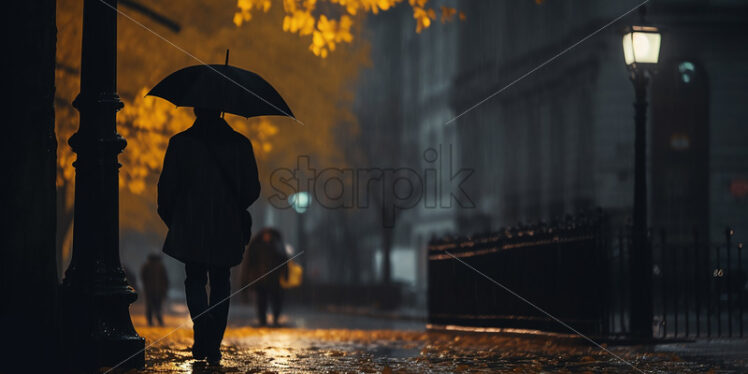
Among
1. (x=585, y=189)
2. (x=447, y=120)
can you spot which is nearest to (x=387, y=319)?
(x=585, y=189)

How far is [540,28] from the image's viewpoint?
4019 centimetres

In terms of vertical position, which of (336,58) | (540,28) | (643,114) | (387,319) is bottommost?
(387,319)

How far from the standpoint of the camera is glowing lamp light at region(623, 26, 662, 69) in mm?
14844

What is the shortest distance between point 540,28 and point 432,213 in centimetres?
1373

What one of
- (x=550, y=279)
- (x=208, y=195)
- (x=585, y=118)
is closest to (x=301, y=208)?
(x=585, y=118)

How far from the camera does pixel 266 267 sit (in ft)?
75.2

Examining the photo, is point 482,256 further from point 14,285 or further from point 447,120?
point 447,120

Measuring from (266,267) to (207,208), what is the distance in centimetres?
1353

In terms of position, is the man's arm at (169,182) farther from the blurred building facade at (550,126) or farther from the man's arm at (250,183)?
the blurred building facade at (550,126)

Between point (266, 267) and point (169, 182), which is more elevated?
point (169, 182)

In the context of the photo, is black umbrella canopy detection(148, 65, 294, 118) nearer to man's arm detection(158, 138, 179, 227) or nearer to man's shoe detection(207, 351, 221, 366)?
man's arm detection(158, 138, 179, 227)

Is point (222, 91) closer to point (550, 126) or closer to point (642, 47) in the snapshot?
point (642, 47)

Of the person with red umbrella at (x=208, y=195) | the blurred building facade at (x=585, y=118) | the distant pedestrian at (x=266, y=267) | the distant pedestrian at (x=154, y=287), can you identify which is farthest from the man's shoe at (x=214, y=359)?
the blurred building facade at (x=585, y=118)

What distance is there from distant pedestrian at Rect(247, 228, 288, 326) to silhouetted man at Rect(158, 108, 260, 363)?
43.4 feet
